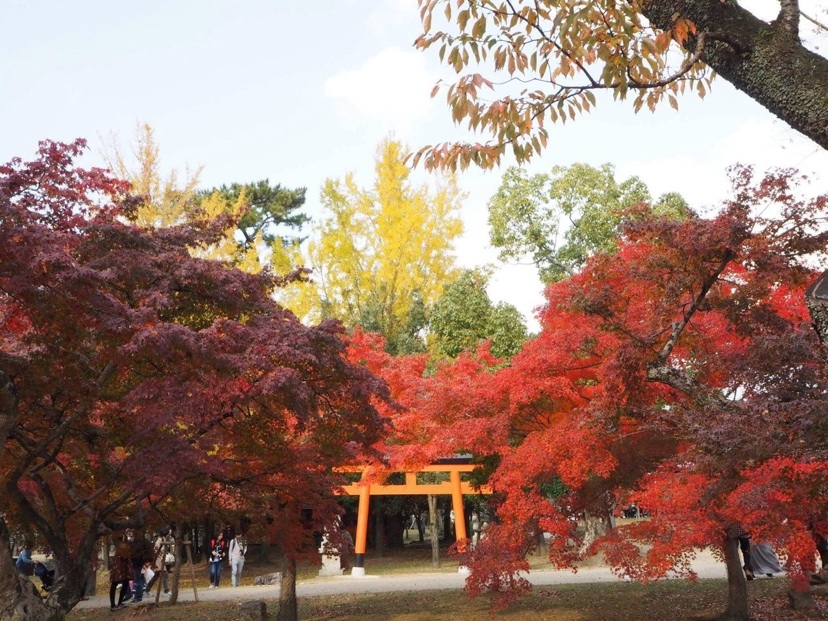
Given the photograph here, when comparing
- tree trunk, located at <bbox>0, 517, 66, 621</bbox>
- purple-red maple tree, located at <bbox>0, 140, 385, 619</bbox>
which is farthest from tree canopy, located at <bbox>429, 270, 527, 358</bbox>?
tree trunk, located at <bbox>0, 517, 66, 621</bbox>

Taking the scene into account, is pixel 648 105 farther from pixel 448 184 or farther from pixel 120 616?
pixel 448 184

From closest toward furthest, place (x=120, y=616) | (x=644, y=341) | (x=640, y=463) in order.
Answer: (x=644, y=341) → (x=640, y=463) → (x=120, y=616)

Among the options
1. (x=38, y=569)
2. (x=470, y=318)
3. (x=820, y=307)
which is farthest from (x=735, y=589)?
(x=38, y=569)

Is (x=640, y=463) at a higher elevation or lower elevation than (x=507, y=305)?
lower

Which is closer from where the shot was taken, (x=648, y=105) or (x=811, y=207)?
(x=648, y=105)

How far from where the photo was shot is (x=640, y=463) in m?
11.3

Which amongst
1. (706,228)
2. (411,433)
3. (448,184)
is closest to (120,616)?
(411,433)

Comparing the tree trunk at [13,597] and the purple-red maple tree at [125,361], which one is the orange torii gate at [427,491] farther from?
the tree trunk at [13,597]

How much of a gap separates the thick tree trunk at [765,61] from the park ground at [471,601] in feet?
31.0

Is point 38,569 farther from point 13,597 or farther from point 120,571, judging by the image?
point 13,597

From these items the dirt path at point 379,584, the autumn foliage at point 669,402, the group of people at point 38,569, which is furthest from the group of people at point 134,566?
the autumn foliage at point 669,402

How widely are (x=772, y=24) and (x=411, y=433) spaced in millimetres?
13166

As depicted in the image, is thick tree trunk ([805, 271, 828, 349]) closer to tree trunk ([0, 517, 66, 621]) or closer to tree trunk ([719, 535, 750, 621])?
tree trunk ([0, 517, 66, 621])

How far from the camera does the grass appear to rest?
1149cm
